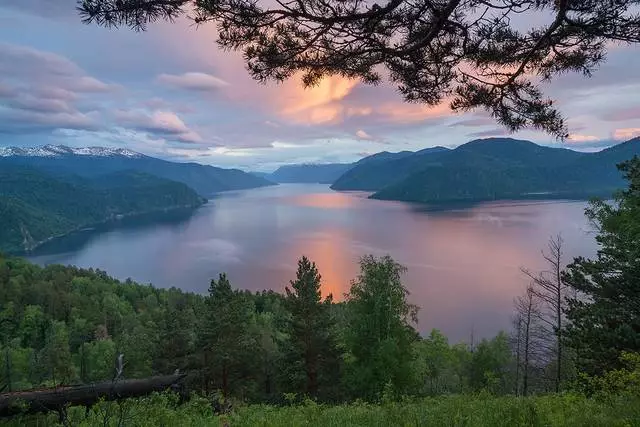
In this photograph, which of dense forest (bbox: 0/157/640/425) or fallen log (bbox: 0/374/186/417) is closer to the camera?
fallen log (bbox: 0/374/186/417)

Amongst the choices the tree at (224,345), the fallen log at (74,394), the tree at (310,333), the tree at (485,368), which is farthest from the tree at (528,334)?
the fallen log at (74,394)

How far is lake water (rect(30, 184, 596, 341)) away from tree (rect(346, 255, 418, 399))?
128ft

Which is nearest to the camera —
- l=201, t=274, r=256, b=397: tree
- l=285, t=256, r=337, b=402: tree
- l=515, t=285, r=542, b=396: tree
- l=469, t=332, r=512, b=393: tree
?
l=285, t=256, r=337, b=402: tree

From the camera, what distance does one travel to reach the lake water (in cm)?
6981

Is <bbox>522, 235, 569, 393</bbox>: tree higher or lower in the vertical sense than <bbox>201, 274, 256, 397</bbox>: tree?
higher

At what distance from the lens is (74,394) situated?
7.06m

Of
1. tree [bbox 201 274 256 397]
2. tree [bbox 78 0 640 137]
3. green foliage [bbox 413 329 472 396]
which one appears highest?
tree [bbox 78 0 640 137]

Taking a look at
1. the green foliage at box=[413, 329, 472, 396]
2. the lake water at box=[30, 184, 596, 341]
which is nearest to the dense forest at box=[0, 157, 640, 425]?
the green foliage at box=[413, 329, 472, 396]

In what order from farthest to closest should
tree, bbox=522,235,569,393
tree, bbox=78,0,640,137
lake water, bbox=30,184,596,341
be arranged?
lake water, bbox=30,184,596,341, tree, bbox=522,235,569,393, tree, bbox=78,0,640,137

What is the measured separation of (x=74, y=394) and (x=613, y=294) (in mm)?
16231

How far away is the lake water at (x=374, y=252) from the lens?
69.8 m

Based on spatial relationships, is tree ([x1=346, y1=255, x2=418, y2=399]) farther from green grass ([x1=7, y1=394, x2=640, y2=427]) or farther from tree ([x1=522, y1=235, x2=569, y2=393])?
green grass ([x1=7, y1=394, x2=640, y2=427])

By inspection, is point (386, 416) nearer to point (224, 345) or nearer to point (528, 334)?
point (224, 345)

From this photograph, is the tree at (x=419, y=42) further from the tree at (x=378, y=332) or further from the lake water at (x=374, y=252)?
the lake water at (x=374, y=252)
